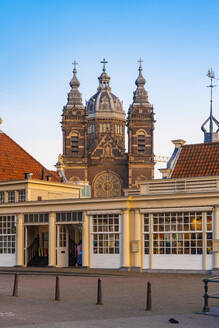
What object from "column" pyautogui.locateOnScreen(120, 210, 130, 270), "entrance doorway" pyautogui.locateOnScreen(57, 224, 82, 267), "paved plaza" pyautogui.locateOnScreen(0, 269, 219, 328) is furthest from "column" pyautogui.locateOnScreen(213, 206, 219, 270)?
"entrance doorway" pyautogui.locateOnScreen(57, 224, 82, 267)

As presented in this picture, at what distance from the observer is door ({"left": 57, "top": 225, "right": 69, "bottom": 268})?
33.7m

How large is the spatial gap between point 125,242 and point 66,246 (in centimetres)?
A: 456

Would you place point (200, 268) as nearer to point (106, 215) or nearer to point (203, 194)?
point (203, 194)

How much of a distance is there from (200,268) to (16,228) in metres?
11.0

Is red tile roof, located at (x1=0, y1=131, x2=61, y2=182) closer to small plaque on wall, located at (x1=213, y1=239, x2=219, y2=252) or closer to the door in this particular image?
the door

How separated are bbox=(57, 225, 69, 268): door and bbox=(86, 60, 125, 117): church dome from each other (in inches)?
3740

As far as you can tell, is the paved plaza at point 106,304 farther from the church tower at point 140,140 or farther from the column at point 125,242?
the church tower at point 140,140

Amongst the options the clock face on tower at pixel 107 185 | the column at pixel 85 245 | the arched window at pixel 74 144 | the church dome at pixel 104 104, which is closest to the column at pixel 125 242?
the column at pixel 85 245

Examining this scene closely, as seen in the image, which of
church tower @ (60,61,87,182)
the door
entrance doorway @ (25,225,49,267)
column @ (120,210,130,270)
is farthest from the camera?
church tower @ (60,61,87,182)

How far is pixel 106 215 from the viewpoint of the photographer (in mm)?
31734

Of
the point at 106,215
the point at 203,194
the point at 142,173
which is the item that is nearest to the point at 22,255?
the point at 106,215

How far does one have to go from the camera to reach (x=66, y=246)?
34.1 metres

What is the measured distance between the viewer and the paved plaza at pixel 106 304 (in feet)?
46.8

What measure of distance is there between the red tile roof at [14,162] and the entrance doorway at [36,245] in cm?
831
